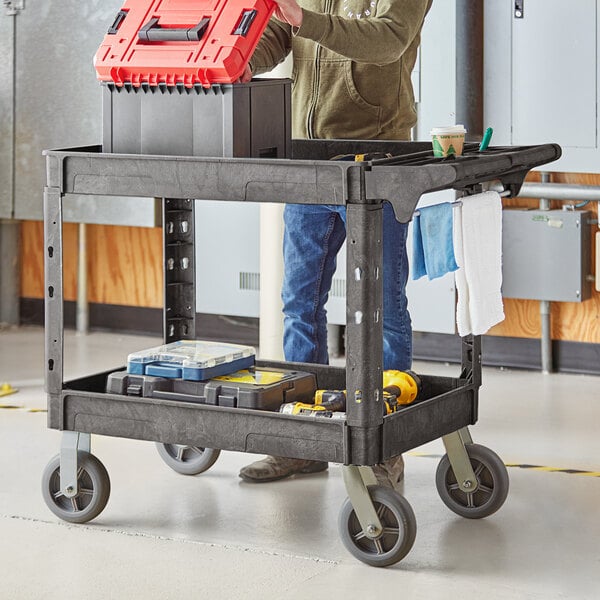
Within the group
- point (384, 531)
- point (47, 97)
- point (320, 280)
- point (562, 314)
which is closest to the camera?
point (384, 531)

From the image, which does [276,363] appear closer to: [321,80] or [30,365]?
[321,80]

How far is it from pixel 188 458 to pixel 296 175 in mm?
1093

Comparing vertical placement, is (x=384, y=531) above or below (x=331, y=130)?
below

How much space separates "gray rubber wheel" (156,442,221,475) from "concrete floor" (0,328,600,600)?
0.09 feet

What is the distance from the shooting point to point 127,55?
9.19ft

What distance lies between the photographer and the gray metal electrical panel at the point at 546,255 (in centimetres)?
451

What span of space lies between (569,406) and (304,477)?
115cm

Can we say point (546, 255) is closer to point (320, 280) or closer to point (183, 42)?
point (320, 280)

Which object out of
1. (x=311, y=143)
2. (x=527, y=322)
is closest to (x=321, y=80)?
(x=311, y=143)

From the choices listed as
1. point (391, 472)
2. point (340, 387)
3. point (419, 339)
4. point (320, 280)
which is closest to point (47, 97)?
point (419, 339)

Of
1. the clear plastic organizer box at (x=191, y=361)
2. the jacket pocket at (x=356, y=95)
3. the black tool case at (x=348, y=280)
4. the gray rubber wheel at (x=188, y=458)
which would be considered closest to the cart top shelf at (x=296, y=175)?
the black tool case at (x=348, y=280)

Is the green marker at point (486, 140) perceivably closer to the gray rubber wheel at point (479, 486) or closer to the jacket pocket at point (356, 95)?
the jacket pocket at point (356, 95)

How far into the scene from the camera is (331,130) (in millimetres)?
3232

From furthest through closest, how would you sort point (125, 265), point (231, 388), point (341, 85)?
point (125, 265)
point (341, 85)
point (231, 388)
